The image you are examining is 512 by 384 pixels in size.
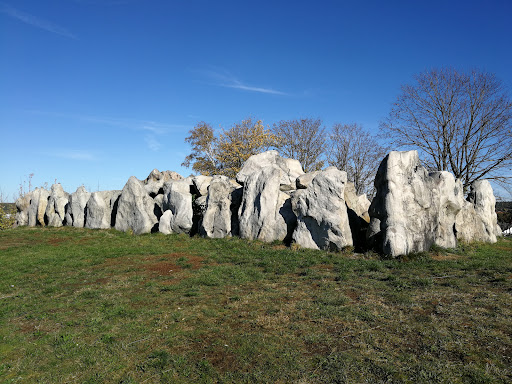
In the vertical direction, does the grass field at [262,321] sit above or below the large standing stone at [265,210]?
below

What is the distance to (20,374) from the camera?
5227 mm

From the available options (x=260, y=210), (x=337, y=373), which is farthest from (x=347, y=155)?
(x=337, y=373)

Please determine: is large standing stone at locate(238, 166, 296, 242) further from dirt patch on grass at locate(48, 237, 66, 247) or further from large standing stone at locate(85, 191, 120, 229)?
large standing stone at locate(85, 191, 120, 229)

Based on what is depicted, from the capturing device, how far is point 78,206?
25328 mm

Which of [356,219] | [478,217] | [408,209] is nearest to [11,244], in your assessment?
[356,219]

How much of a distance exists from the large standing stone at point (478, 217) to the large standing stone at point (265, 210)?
25.1ft

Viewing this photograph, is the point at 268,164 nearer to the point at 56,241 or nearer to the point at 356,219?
the point at 356,219

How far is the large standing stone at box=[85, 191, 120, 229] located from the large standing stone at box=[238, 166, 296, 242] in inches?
431

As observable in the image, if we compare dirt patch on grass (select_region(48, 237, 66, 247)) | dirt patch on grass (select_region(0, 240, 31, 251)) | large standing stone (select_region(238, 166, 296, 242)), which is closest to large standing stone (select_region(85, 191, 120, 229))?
dirt patch on grass (select_region(48, 237, 66, 247))

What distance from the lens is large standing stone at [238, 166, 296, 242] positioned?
16172 mm

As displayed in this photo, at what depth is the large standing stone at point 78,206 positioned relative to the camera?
2514 centimetres

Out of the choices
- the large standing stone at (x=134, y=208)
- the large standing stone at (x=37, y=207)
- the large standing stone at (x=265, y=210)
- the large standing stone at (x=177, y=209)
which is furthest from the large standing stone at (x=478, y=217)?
the large standing stone at (x=37, y=207)

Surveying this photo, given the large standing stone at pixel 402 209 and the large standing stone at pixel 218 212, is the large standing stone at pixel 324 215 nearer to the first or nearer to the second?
the large standing stone at pixel 402 209

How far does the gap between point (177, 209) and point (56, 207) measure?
12.2 metres
